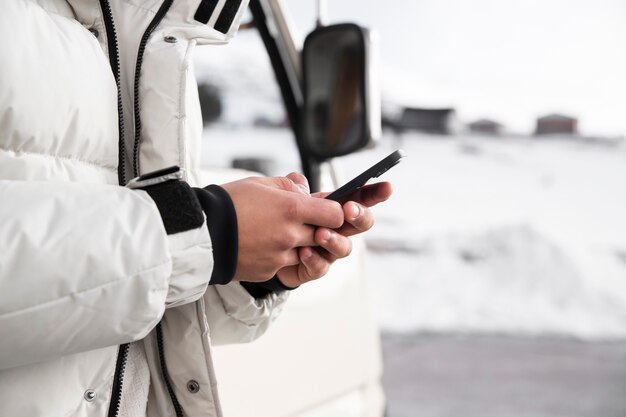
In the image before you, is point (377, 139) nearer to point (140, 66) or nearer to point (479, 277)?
point (140, 66)

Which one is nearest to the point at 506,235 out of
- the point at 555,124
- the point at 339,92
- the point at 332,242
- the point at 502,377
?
the point at 555,124

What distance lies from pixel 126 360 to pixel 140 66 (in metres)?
0.35

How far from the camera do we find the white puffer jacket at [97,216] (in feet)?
1.82

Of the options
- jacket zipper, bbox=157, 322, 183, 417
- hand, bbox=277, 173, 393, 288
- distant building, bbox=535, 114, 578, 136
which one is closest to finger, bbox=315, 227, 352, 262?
hand, bbox=277, 173, 393, 288

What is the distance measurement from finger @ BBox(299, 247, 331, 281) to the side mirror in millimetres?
473

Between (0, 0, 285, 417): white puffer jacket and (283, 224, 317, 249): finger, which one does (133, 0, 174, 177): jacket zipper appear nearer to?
(0, 0, 285, 417): white puffer jacket

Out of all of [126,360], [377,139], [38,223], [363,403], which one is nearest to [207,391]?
[126,360]

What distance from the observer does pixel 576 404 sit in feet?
12.2

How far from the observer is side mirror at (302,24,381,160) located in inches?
45.8

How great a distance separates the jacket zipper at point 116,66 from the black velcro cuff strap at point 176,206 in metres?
0.16

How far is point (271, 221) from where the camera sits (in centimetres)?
68

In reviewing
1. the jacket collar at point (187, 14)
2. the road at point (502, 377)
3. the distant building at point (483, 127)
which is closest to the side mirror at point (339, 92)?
the jacket collar at point (187, 14)

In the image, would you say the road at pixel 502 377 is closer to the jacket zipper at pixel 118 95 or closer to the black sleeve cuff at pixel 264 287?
the black sleeve cuff at pixel 264 287

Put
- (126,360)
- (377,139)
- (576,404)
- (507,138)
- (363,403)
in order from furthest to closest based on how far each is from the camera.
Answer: (507,138) → (576,404) → (363,403) → (377,139) → (126,360)
